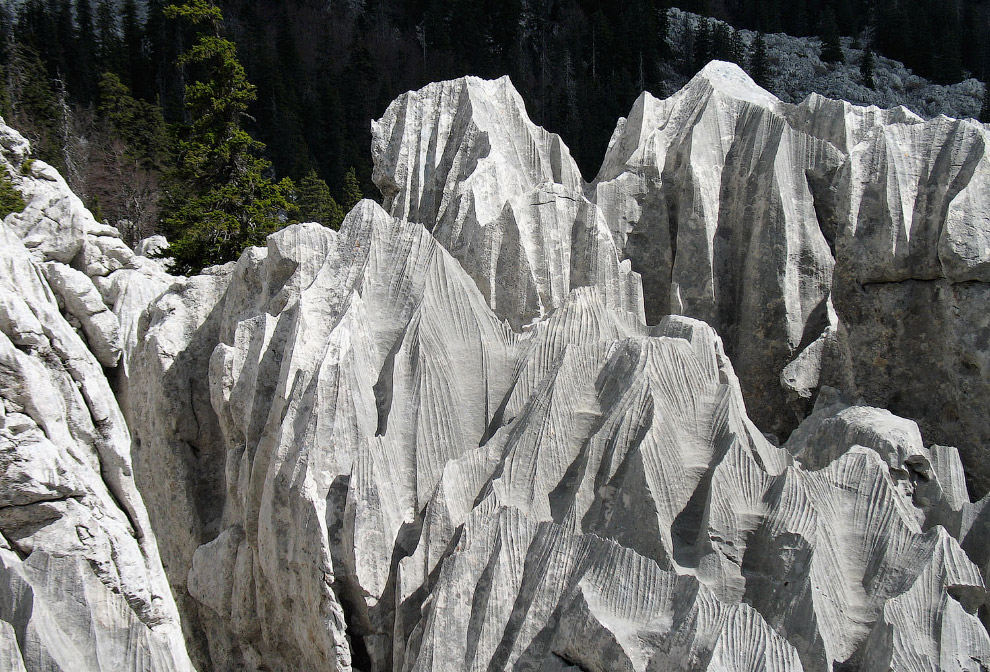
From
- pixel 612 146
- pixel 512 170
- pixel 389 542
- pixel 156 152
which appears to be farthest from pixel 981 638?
pixel 156 152

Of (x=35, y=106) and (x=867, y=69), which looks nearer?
(x=35, y=106)

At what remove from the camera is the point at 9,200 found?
65.3 ft

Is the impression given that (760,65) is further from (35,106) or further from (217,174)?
(35,106)

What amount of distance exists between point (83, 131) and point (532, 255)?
107 feet

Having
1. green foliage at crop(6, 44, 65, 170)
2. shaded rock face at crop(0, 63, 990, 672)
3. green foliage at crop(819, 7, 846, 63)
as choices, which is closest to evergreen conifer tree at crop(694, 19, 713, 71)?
green foliage at crop(819, 7, 846, 63)

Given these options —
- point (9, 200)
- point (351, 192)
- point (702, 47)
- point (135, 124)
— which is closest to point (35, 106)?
point (135, 124)

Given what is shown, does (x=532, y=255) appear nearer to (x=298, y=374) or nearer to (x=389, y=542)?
(x=298, y=374)

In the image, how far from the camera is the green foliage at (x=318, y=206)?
32.1 metres

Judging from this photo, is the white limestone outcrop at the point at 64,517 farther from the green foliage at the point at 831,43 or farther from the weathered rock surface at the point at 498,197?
the green foliage at the point at 831,43

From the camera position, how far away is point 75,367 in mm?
10375

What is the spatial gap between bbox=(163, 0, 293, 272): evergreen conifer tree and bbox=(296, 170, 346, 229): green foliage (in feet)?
28.9

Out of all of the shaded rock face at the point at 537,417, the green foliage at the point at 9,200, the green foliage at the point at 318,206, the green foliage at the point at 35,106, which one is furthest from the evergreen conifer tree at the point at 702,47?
the green foliage at the point at 9,200

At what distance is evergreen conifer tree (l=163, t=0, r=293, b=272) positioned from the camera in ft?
68.9

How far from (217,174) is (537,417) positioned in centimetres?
1497
